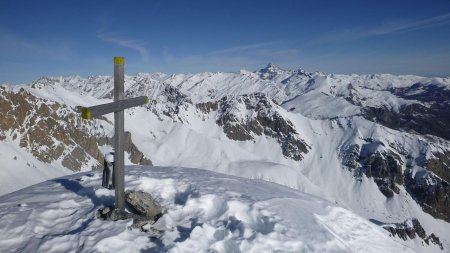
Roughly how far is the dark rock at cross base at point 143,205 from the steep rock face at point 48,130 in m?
101

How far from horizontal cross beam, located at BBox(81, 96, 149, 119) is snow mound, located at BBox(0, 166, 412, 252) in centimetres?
328

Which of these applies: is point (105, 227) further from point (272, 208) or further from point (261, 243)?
point (272, 208)

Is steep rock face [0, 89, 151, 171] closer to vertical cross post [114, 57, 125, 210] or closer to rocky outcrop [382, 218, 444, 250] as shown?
vertical cross post [114, 57, 125, 210]

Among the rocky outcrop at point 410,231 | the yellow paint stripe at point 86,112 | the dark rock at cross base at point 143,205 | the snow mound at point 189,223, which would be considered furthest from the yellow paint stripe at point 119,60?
the rocky outcrop at point 410,231

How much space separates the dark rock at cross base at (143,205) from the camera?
11.7 meters

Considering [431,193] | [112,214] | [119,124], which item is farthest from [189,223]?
[431,193]

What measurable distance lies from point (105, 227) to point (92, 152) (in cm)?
11727

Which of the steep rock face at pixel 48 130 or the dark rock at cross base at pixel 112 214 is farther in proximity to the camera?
the steep rock face at pixel 48 130

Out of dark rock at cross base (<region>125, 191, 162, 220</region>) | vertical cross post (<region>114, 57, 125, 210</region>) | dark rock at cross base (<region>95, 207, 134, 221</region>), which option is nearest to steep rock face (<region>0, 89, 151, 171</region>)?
dark rock at cross base (<region>95, 207, 134, 221</region>)

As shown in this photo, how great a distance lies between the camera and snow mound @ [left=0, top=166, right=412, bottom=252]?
10.0 meters

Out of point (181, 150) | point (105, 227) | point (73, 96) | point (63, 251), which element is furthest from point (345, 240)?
point (181, 150)

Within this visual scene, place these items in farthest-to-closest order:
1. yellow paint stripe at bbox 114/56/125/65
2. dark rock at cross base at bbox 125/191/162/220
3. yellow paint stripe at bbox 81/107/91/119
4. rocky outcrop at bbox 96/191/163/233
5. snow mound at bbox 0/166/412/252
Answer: dark rock at cross base at bbox 125/191/162/220 → rocky outcrop at bbox 96/191/163/233 → yellow paint stripe at bbox 114/56/125/65 → snow mound at bbox 0/166/412/252 → yellow paint stripe at bbox 81/107/91/119

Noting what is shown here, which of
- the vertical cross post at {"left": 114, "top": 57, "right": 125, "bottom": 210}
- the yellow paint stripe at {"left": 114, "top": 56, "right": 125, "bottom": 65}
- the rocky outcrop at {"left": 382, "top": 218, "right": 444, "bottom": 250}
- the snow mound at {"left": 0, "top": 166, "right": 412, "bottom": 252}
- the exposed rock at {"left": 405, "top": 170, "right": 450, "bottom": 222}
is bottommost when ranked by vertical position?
the rocky outcrop at {"left": 382, "top": 218, "right": 444, "bottom": 250}

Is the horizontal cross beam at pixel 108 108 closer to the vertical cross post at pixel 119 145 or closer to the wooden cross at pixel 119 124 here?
the wooden cross at pixel 119 124
